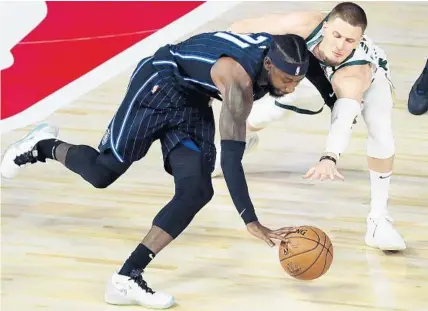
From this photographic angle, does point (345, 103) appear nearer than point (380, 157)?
Yes

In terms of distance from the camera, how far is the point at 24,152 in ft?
20.2

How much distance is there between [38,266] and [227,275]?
94 centimetres

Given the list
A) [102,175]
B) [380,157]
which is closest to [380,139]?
[380,157]

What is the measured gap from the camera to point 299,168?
7.07 metres

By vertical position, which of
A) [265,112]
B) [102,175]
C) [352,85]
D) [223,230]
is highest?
[352,85]

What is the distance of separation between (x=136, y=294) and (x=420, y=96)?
11.2 ft

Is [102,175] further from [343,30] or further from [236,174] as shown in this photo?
[343,30]

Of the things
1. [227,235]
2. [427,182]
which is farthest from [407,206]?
[227,235]

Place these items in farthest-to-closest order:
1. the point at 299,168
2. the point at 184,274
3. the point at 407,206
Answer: the point at 299,168
the point at 407,206
the point at 184,274

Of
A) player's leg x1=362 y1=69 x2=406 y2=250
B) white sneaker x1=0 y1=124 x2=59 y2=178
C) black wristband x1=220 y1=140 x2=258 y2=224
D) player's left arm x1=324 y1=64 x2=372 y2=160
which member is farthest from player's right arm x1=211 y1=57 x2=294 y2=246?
white sneaker x1=0 y1=124 x2=59 y2=178

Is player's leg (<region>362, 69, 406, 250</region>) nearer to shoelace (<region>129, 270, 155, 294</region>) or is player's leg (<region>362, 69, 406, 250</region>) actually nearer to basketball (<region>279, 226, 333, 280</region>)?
basketball (<region>279, 226, 333, 280</region>)

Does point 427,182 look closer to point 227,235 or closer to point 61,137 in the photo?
point 227,235

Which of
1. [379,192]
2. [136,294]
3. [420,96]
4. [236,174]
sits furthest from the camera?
[420,96]

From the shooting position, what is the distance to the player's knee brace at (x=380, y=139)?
232 inches
